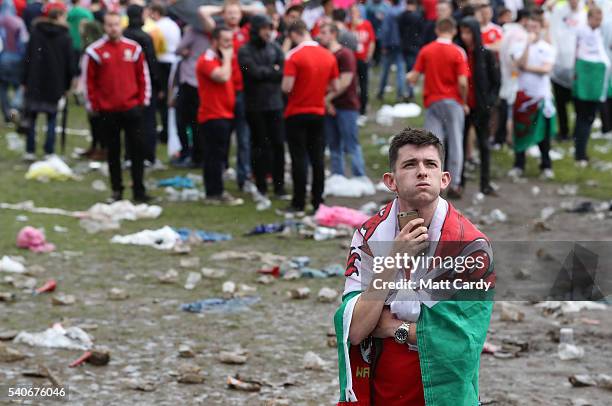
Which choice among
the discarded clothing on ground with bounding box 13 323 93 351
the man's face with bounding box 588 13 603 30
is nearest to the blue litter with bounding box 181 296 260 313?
the discarded clothing on ground with bounding box 13 323 93 351

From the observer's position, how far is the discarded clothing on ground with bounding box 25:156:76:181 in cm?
1462

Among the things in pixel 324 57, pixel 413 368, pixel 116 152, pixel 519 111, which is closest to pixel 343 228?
pixel 324 57

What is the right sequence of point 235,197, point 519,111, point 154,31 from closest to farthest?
1. point 235,197
2. point 519,111
3. point 154,31

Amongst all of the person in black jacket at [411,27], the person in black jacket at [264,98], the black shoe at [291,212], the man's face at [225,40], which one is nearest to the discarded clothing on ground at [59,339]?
the black shoe at [291,212]

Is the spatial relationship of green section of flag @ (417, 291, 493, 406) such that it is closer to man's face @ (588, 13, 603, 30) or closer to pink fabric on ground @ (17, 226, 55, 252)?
pink fabric on ground @ (17, 226, 55, 252)

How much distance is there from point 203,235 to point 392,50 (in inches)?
414

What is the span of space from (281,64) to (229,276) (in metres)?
3.80

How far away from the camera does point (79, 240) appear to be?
11148 mm

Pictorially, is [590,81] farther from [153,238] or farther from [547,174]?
[153,238]

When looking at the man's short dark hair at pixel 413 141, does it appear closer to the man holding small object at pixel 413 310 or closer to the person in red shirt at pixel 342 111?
the man holding small object at pixel 413 310

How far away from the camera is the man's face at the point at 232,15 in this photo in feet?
43.1

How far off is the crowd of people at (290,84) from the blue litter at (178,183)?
1.77ft

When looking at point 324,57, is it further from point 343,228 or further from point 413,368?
point 413,368

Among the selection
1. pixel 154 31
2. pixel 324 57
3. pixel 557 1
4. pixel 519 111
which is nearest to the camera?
pixel 324 57
